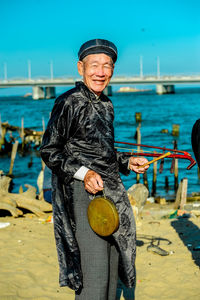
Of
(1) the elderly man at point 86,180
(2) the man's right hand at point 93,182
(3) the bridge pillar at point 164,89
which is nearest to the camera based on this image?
(2) the man's right hand at point 93,182

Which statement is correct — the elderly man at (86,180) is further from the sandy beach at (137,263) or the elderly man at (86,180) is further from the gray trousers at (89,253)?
the sandy beach at (137,263)

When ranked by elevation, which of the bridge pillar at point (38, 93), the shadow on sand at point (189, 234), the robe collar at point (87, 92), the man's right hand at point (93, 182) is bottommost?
the shadow on sand at point (189, 234)

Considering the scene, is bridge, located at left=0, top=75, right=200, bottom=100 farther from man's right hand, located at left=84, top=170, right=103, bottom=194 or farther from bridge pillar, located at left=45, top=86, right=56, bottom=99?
man's right hand, located at left=84, top=170, right=103, bottom=194

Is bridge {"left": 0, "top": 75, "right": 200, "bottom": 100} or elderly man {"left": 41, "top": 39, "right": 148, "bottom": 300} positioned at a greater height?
bridge {"left": 0, "top": 75, "right": 200, "bottom": 100}

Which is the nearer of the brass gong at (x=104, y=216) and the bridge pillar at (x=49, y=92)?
the brass gong at (x=104, y=216)

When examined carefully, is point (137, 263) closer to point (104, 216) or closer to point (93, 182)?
point (104, 216)

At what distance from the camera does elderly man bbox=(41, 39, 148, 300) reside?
Answer: 2701mm

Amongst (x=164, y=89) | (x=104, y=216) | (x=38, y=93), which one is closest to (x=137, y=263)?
(x=104, y=216)

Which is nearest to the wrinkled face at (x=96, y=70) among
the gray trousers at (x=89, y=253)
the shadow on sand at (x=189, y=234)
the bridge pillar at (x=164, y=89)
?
the gray trousers at (x=89, y=253)

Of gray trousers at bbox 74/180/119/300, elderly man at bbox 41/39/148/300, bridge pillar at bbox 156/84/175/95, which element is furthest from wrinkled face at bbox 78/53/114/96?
bridge pillar at bbox 156/84/175/95

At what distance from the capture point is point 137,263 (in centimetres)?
Answer: 589

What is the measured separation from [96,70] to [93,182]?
2.51ft

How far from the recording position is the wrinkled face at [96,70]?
2.83 metres

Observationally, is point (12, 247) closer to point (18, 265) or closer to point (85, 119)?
point (18, 265)
